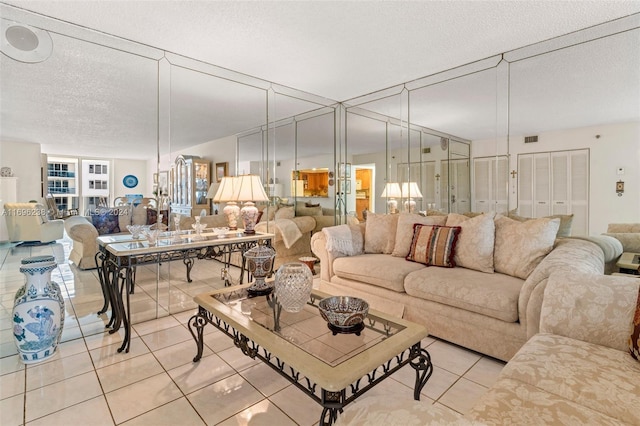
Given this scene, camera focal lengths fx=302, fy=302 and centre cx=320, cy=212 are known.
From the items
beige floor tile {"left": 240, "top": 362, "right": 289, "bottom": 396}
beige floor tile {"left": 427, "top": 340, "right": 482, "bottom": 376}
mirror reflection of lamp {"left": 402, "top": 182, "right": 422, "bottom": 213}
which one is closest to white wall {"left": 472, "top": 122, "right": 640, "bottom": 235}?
mirror reflection of lamp {"left": 402, "top": 182, "right": 422, "bottom": 213}

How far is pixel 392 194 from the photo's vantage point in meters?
4.29

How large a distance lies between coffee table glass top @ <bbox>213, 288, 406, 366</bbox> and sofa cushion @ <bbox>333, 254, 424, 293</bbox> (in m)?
0.98

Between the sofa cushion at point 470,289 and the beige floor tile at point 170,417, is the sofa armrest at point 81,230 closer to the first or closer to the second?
the beige floor tile at point 170,417

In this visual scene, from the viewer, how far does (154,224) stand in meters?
3.04

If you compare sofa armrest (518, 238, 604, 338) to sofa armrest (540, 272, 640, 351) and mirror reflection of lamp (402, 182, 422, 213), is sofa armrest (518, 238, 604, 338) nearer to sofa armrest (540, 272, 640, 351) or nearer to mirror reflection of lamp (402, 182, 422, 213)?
sofa armrest (540, 272, 640, 351)

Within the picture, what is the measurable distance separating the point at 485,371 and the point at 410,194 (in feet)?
7.98

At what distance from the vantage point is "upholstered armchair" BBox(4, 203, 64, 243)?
3.08 metres

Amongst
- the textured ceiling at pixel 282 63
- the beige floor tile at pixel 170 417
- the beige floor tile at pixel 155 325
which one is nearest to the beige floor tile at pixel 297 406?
the beige floor tile at pixel 170 417

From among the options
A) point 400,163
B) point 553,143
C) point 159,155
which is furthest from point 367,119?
point 159,155

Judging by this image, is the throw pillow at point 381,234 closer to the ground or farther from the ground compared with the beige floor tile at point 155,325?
farther from the ground

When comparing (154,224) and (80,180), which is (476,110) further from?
(80,180)

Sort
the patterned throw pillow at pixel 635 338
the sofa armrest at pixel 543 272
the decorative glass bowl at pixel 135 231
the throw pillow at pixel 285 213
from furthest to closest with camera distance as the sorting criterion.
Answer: the throw pillow at pixel 285 213
the decorative glass bowl at pixel 135 231
the sofa armrest at pixel 543 272
the patterned throw pillow at pixel 635 338

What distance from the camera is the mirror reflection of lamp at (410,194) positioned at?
13.0ft

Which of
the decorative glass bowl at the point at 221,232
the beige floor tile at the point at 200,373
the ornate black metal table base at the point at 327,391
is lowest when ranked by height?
the beige floor tile at the point at 200,373
